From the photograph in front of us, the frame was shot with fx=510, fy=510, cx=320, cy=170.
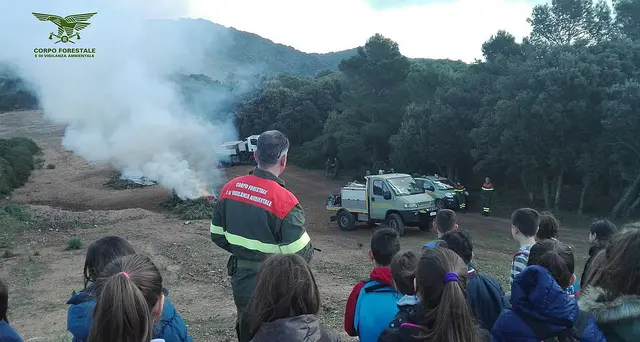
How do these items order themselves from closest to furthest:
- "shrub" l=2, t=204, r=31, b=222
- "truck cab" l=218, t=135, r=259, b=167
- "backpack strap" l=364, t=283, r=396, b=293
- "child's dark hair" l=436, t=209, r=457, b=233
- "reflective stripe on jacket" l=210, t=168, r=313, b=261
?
"backpack strap" l=364, t=283, r=396, b=293 → "reflective stripe on jacket" l=210, t=168, r=313, b=261 → "child's dark hair" l=436, t=209, r=457, b=233 → "shrub" l=2, t=204, r=31, b=222 → "truck cab" l=218, t=135, r=259, b=167

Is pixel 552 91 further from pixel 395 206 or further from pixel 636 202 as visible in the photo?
pixel 395 206

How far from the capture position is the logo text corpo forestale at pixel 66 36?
66.1 feet

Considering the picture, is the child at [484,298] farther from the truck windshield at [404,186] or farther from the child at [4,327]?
the truck windshield at [404,186]

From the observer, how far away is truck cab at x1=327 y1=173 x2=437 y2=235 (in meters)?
16.3

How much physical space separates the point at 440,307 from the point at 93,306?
184cm

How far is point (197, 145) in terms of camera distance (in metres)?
25.9

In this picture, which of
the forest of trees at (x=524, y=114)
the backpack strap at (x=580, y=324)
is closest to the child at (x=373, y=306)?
the backpack strap at (x=580, y=324)

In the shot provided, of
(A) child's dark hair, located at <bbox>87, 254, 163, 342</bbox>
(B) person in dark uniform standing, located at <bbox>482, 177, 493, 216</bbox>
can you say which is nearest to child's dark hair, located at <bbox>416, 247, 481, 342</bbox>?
(A) child's dark hair, located at <bbox>87, 254, 163, 342</bbox>

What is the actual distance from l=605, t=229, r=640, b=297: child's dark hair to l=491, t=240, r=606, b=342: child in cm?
24

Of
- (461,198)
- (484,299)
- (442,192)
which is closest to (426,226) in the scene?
(442,192)

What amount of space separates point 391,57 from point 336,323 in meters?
26.8

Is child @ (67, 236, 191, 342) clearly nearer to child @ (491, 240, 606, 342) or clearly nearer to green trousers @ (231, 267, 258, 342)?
green trousers @ (231, 267, 258, 342)

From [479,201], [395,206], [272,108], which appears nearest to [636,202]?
[479,201]

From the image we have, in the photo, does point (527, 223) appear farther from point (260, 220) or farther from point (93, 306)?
point (93, 306)
